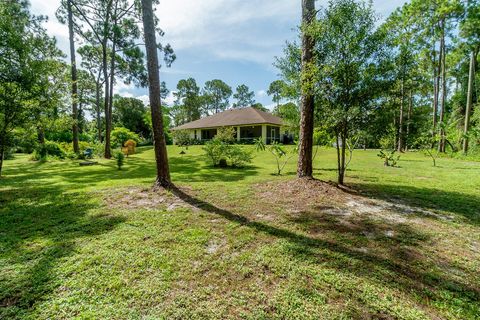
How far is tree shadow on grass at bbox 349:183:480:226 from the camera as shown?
16.0 feet

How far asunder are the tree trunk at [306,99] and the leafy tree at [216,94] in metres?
50.6

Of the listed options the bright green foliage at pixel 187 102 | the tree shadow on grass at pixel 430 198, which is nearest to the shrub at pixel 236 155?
the tree shadow on grass at pixel 430 198

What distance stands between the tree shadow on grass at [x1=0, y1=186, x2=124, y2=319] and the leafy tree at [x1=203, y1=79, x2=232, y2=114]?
51354 millimetres

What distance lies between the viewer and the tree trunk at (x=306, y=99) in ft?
19.9

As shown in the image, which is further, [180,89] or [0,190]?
[180,89]

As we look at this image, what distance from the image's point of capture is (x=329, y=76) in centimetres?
572

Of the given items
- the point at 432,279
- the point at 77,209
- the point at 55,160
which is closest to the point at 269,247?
the point at 432,279

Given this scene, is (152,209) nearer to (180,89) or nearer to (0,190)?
(0,190)

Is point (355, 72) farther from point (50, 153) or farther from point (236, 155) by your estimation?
point (50, 153)

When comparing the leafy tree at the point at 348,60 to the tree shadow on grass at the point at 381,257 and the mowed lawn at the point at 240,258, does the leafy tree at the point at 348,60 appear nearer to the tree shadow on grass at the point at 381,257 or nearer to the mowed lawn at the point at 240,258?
the mowed lawn at the point at 240,258

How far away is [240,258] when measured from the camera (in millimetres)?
3021

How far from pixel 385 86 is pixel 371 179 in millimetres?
3738

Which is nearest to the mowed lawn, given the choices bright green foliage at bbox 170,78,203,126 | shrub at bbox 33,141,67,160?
shrub at bbox 33,141,67,160

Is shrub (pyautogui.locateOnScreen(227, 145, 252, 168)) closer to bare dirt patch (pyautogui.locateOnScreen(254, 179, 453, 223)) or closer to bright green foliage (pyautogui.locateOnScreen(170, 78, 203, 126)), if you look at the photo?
bare dirt patch (pyautogui.locateOnScreen(254, 179, 453, 223))
